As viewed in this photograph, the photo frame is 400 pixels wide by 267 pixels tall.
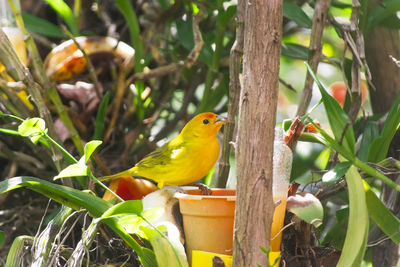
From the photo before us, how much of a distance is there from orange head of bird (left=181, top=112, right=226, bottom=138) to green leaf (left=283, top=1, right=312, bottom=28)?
0.29 metres

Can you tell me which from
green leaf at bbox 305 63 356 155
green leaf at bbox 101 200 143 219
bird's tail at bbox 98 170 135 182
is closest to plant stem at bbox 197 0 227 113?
bird's tail at bbox 98 170 135 182

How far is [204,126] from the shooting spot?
885 millimetres

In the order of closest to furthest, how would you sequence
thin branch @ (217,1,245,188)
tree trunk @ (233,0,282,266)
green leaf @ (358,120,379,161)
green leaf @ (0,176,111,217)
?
1. tree trunk @ (233,0,282,266)
2. green leaf @ (0,176,111,217)
3. thin branch @ (217,1,245,188)
4. green leaf @ (358,120,379,161)

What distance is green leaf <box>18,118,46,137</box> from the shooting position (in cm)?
69

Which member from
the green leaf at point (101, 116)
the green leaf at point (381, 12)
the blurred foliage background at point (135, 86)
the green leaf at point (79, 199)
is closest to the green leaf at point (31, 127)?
the green leaf at point (79, 199)

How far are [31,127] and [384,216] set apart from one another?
489 mm

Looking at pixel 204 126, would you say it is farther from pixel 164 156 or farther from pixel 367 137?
pixel 367 137

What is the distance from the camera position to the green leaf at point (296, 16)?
1.04m

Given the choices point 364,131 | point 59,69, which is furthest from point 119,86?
point 364,131

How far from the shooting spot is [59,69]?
1099 mm

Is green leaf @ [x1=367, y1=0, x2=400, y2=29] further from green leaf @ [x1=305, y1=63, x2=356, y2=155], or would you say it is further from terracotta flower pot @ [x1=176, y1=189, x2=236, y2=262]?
terracotta flower pot @ [x1=176, y1=189, x2=236, y2=262]

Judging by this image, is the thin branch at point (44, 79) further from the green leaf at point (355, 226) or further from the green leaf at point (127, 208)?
the green leaf at point (355, 226)

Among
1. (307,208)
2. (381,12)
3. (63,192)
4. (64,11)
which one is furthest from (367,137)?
(64,11)

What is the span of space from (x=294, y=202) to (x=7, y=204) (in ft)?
2.19
